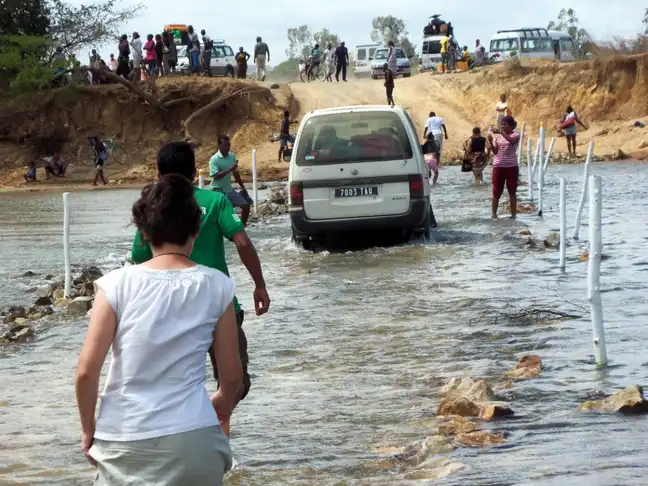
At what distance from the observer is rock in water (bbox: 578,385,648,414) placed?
7.16m

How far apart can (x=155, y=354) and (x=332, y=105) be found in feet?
151

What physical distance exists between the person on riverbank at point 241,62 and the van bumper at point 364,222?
36.1 m

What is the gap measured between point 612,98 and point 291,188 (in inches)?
1426

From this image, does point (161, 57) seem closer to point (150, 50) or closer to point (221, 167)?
point (150, 50)

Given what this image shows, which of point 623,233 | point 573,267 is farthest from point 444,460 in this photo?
point 623,233

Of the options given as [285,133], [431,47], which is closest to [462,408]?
[285,133]

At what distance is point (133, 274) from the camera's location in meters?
3.97

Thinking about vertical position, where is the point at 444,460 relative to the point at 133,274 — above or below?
below

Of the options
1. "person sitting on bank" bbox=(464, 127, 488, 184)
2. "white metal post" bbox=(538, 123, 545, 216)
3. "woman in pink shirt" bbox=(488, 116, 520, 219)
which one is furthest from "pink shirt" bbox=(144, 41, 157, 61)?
"woman in pink shirt" bbox=(488, 116, 520, 219)

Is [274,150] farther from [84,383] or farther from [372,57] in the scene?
[84,383]

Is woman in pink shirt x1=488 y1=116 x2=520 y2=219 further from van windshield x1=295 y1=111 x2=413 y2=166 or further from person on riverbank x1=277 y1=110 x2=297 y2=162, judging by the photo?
person on riverbank x1=277 y1=110 x2=297 y2=162

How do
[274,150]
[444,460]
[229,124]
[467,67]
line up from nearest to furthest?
[444,460] < [274,150] < [229,124] < [467,67]

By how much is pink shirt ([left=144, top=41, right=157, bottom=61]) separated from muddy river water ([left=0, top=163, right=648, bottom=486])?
3028 cm

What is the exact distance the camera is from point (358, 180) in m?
15.8
